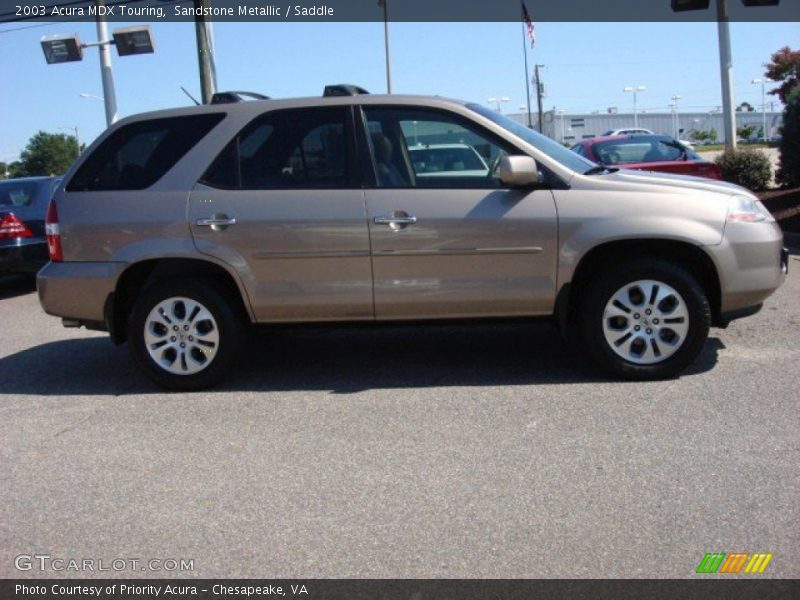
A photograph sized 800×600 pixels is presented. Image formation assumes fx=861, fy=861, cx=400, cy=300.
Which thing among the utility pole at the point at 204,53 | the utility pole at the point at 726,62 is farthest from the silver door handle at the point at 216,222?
the utility pole at the point at 726,62

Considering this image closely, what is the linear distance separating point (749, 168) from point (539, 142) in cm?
1090

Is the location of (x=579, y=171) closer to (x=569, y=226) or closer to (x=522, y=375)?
(x=569, y=226)

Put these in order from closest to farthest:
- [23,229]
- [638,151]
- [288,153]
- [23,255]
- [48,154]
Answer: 1. [288,153]
2. [23,255]
3. [23,229]
4. [638,151]
5. [48,154]

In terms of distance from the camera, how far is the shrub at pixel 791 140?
13656 millimetres

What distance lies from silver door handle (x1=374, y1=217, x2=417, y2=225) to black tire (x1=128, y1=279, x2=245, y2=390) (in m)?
1.25

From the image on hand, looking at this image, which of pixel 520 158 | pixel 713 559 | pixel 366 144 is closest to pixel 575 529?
pixel 713 559

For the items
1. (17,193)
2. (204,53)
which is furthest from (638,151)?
(17,193)

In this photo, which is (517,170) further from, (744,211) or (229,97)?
(229,97)

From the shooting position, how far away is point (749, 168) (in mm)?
15641

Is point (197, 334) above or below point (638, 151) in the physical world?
below

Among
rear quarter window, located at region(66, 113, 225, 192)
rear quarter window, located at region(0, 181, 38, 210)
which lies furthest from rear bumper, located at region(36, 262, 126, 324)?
rear quarter window, located at region(0, 181, 38, 210)

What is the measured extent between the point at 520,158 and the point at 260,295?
2.00m

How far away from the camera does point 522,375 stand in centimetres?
615
